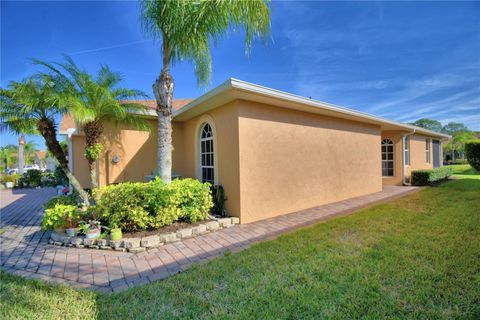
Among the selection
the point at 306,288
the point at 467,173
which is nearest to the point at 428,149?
the point at 467,173

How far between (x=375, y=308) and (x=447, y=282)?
4.58ft

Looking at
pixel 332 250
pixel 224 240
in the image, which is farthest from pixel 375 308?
pixel 224 240

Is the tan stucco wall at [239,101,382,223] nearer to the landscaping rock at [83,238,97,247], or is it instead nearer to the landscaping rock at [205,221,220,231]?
the landscaping rock at [205,221,220,231]

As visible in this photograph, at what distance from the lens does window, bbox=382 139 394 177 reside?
1431 centimetres

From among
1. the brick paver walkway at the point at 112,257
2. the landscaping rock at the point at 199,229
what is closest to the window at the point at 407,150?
the brick paver walkway at the point at 112,257

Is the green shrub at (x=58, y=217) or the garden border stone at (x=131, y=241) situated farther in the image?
the green shrub at (x=58, y=217)

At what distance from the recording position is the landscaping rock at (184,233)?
537 cm

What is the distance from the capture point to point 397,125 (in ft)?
39.9

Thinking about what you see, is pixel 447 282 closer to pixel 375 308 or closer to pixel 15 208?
pixel 375 308

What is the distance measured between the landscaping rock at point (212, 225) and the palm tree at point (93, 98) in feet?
14.0

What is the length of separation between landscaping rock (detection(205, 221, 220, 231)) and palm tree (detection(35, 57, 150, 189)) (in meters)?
4.28

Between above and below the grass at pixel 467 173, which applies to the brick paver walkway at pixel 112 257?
below

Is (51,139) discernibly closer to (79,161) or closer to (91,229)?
(91,229)

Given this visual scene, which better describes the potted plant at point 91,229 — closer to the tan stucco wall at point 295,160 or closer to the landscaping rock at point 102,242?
the landscaping rock at point 102,242
